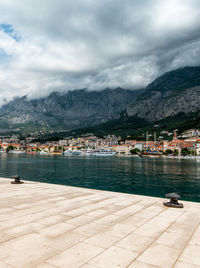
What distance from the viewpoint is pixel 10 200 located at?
1138 centimetres

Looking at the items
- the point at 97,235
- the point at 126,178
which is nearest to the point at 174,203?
the point at 97,235

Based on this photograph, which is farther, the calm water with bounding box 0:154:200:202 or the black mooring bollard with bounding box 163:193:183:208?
the calm water with bounding box 0:154:200:202

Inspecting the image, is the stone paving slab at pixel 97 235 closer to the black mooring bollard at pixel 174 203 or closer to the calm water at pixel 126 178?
the black mooring bollard at pixel 174 203

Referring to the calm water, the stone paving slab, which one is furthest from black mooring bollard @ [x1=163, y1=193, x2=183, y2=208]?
the calm water

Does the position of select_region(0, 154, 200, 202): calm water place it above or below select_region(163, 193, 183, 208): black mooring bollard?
below

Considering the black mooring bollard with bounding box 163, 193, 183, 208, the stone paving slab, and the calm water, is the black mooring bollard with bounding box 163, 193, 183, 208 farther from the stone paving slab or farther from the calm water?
the calm water

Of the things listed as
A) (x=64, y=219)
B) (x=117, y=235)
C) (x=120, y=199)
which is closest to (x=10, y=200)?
(x=64, y=219)

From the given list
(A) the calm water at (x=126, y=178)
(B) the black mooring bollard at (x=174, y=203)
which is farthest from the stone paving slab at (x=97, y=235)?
(A) the calm water at (x=126, y=178)

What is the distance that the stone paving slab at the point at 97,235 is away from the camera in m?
5.18

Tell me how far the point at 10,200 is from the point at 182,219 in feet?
27.7

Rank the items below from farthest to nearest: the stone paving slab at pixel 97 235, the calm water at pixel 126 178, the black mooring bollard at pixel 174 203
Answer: the calm water at pixel 126 178 < the black mooring bollard at pixel 174 203 < the stone paving slab at pixel 97 235

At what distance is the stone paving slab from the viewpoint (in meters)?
5.18

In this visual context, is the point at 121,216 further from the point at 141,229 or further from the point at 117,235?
the point at 117,235

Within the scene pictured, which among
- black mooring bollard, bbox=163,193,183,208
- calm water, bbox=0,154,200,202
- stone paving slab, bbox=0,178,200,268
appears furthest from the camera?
calm water, bbox=0,154,200,202
